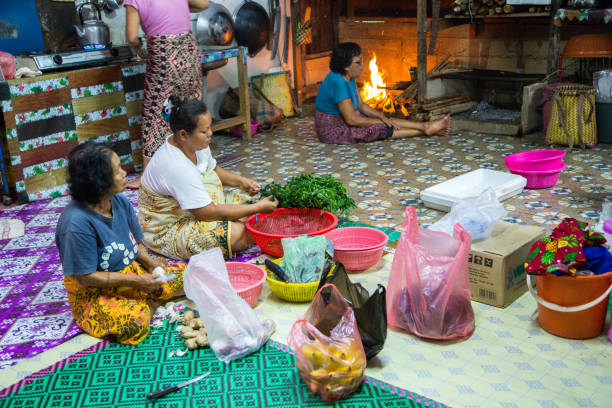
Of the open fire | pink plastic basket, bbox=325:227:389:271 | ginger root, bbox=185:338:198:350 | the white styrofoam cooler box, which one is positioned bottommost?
ginger root, bbox=185:338:198:350

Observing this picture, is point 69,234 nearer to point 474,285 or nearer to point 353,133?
point 474,285

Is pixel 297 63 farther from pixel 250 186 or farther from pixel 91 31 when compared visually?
pixel 250 186

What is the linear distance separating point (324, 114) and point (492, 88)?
2.52 metres

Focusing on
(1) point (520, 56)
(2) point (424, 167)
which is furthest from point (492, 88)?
(2) point (424, 167)

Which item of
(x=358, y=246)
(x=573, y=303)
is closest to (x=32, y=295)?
(x=358, y=246)

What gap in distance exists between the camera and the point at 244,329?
248 centimetres

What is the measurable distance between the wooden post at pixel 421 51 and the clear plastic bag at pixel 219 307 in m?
4.80

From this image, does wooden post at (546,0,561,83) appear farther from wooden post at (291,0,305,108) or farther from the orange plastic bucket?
the orange plastic bucket

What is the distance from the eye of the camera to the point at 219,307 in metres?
2.46

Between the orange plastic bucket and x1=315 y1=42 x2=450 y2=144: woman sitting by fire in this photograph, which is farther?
x1=315 y1=42 x2=450 y2=144: woman sitting by fire

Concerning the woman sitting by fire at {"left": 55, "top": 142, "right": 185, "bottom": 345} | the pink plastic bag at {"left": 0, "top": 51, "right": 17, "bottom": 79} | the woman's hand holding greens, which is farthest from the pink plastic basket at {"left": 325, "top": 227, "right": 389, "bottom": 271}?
the pink plastic bag at {"left": 0, "top": 51, "right": 17, "bottom": 79}

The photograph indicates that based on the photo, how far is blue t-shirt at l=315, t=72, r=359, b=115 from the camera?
18.8 ft

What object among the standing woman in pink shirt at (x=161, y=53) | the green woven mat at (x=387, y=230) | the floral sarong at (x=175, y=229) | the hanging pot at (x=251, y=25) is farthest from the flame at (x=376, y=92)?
the floral sarong at (x=175, y=229)

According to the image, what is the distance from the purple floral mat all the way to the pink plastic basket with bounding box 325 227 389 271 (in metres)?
0.52
